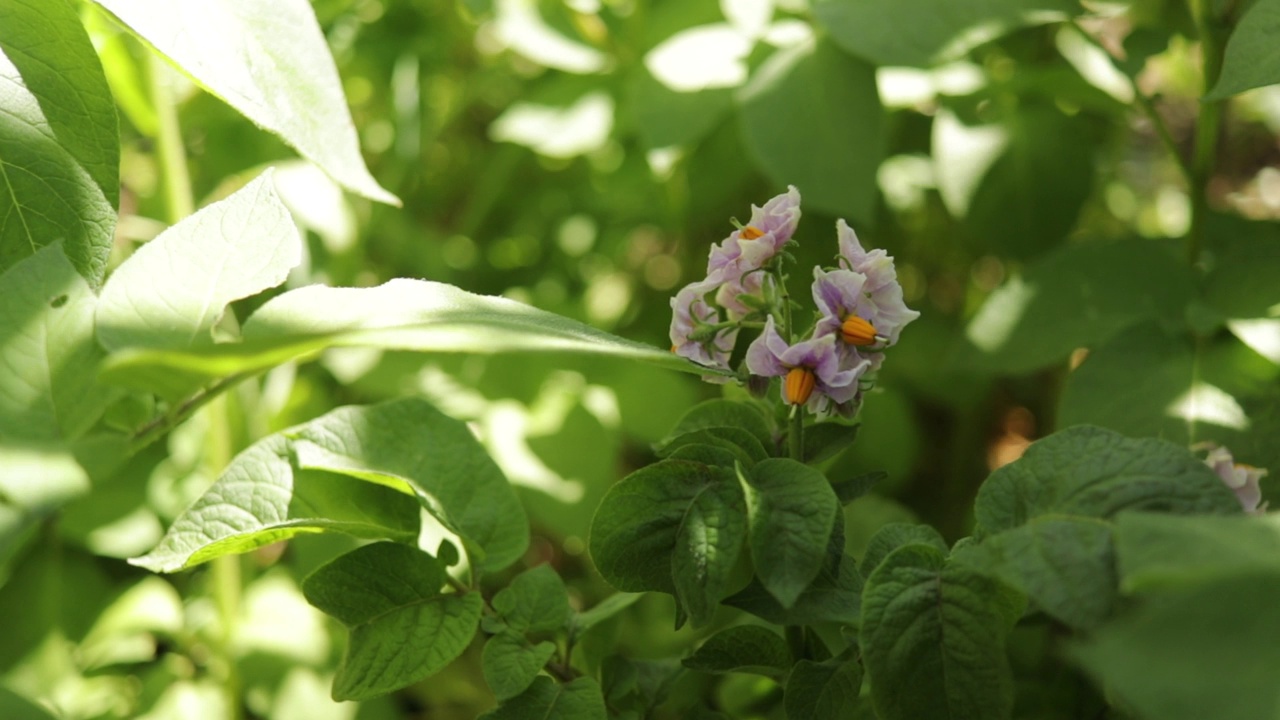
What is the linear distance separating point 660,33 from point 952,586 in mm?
924

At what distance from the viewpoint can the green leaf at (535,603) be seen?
23.3 inches

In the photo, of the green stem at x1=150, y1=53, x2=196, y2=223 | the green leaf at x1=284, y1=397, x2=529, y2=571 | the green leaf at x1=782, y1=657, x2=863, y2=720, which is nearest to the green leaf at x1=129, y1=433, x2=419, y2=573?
the green leaf at x1=284, y1=397, x2=529, y2=571

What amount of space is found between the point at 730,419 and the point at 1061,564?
221 millimetres

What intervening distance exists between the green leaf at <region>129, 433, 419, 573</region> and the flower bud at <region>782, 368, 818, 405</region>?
0.75 feet

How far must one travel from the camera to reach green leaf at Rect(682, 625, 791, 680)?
0.55m

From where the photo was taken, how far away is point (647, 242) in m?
1.73

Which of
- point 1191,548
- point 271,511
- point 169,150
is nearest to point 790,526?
point 1191,548

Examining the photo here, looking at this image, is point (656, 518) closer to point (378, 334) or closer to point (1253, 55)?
point (378, 334)

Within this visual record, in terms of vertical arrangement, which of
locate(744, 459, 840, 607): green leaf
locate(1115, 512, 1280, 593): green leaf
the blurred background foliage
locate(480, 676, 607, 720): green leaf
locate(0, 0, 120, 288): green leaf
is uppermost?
locate(0, 0, 120, 288): green leaf

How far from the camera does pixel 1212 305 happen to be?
33.6 inches

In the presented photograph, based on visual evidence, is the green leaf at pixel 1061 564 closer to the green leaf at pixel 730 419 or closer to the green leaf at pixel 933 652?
the green leaf at pixel 933 652

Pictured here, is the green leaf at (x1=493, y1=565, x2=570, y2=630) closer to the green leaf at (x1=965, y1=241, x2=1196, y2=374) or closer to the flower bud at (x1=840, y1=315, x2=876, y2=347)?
the flower bud at (x1=840, y1=315, x2=876, y2=347)

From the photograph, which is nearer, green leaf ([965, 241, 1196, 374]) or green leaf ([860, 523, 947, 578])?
green leaf ([860, 523, 947, 578])

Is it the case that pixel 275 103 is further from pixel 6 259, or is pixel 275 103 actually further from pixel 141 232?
pixel 141 232
